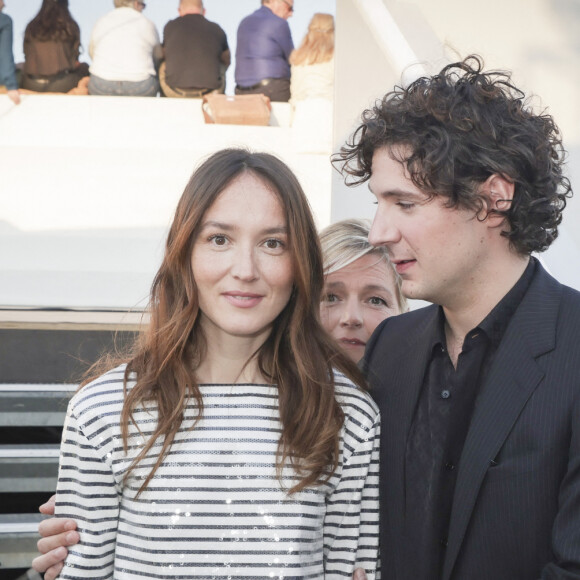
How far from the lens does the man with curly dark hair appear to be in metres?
1.54

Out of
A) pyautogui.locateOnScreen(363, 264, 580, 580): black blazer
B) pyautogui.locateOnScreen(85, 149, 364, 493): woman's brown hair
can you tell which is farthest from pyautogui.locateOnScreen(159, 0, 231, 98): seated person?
pyautogui.locateOnScreen(363, 264, 580, 580): black blazer

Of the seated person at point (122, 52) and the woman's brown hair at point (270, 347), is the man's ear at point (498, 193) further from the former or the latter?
the seated person at point (122, 52)

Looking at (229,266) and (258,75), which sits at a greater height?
(258,75)

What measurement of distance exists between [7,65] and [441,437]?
148 inches

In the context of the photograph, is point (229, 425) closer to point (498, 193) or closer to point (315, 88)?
point (498, 193)

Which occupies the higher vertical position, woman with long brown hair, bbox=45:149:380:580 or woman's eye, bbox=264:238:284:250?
woman's eye, bbox=264:238:284:250

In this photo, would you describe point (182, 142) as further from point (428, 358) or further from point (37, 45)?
point (428, 358)

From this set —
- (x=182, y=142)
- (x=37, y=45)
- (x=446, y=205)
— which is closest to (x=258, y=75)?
(x=182, y=142)

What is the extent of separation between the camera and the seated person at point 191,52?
15.5 ft

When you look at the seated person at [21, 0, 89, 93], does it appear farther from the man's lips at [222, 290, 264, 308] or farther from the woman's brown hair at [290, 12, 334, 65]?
the man's lips at [222, 290, 264, 308]

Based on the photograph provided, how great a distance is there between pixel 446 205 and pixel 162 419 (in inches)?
29.6

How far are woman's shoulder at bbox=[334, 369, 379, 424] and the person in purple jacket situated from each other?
10.6ft

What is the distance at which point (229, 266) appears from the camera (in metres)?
1.68

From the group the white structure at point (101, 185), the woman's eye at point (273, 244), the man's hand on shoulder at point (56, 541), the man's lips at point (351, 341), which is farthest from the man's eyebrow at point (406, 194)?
the white structure at point (101, 185)
